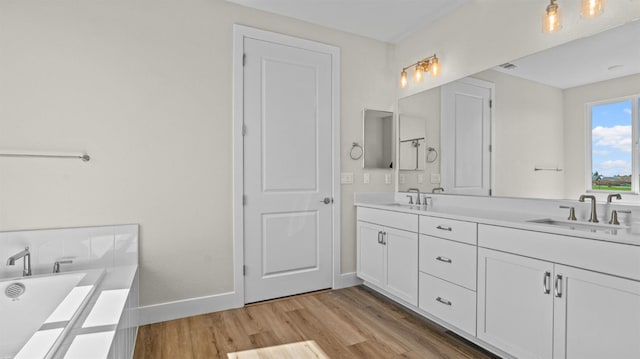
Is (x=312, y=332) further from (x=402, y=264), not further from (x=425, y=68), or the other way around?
(x=425, y=68)

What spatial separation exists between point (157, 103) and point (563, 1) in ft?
9.30

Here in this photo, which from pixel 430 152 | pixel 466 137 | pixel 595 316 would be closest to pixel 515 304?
pixel 595 316

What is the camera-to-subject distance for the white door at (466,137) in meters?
2.51

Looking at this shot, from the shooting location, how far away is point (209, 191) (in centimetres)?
253

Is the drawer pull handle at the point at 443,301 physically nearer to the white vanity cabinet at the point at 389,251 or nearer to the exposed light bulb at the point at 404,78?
the white vanity cabinet at the point at 389,251

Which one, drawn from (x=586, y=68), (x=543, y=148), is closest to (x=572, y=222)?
(x=543, y=148)

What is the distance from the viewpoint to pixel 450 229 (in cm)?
210

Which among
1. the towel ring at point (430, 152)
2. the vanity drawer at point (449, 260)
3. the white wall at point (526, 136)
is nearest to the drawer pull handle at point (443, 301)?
the vanity drawer at point (449, 260)

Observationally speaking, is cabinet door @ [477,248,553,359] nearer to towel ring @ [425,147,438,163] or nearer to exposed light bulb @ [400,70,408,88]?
towel ring @ [425,147,438,163]

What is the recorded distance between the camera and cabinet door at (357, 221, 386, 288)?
276 cm

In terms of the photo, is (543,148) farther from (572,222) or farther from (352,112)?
(352,112)

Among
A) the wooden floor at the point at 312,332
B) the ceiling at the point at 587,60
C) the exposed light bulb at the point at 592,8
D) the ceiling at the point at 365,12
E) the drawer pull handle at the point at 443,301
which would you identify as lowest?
the wooden floor at the point at 312,332

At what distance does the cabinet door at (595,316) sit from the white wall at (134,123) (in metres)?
2.23

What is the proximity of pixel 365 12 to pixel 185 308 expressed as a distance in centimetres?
290
